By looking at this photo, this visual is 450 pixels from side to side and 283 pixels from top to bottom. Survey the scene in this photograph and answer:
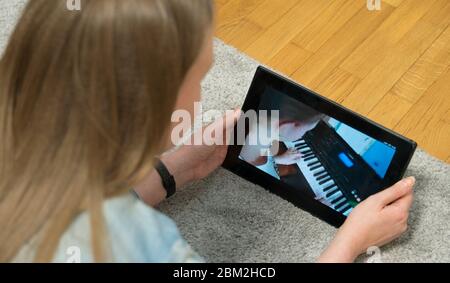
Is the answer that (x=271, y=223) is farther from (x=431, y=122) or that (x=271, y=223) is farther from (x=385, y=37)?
(x=385, y=37)

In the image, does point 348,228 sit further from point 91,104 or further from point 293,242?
point 91,104

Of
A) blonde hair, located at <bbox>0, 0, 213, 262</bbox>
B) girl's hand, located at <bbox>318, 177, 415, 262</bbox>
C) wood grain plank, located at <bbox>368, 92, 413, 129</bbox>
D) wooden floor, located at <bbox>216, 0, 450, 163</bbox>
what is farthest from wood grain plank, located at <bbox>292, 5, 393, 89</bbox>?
blonde hair, located at <bbox>0, 0, 213, 262</bbox>

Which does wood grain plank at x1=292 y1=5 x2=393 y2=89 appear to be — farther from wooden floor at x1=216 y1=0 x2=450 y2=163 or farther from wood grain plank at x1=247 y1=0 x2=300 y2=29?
wood grain plank at x1=247 y1=0 x2=300 y2=29

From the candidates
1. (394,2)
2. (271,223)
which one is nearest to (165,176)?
(271,223)

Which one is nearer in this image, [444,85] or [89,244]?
[89,244]

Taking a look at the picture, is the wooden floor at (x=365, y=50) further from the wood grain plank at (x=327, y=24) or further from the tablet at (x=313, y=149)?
the tablet at (x=313, y=149)

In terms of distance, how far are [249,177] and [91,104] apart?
51 centimetres

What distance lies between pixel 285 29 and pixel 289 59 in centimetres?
9

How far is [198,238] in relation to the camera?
3.45 feet

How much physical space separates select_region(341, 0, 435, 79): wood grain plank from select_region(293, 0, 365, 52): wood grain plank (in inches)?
2.8

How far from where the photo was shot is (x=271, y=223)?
3.51 ft

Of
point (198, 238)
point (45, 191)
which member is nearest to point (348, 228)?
point (198, 238)

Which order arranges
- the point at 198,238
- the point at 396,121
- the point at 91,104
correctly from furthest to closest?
the point at 396,121 → the point at 198,238 → the point at 91,104

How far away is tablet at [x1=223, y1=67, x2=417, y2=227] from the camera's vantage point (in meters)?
0.97
